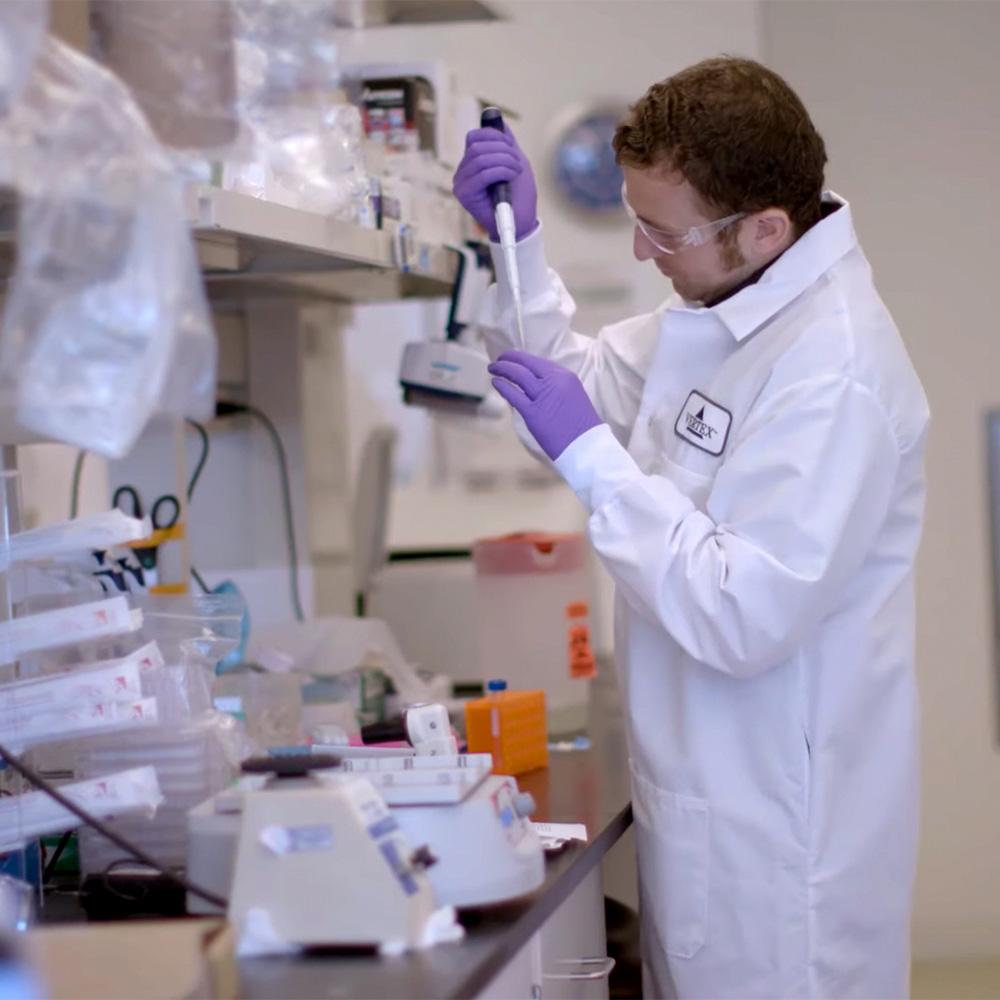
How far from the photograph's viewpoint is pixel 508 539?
2729 millimetres

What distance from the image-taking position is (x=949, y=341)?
345 centimetres

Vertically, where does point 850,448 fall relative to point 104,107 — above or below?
below

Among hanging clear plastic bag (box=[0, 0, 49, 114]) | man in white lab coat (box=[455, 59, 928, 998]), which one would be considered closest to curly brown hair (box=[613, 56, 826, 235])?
man in white lab coat (box=[455, 59, 928, 998])

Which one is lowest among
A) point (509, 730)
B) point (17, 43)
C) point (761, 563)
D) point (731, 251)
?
point (509, 730)

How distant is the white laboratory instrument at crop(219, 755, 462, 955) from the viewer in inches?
49.0

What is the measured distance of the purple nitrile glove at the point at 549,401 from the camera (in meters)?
1.74

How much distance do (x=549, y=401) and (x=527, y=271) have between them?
1.36 feet

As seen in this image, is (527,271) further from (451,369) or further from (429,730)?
(429,730)

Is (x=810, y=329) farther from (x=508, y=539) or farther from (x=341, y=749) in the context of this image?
(x=508, y=539)

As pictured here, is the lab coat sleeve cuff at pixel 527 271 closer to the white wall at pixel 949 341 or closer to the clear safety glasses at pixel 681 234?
the clear safety glasses at pixel 681 234

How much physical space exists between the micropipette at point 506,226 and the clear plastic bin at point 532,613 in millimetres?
720

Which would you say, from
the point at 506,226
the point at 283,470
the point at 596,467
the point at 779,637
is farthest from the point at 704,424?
the point at 283,470

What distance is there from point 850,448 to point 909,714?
0.37m

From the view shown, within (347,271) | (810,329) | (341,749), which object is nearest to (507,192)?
(347,271)
